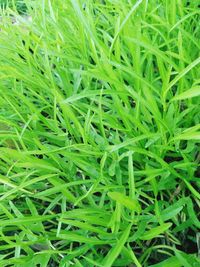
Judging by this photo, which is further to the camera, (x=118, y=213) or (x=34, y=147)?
(x=34, y=147)

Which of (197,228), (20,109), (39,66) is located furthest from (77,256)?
(39,66)

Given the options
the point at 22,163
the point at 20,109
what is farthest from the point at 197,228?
the point at 20,109

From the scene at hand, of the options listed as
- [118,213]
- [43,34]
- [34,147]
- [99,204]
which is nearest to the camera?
[118,213]

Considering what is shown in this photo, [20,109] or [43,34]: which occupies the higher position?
[43,34]

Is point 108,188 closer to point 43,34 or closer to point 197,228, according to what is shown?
point 197,228

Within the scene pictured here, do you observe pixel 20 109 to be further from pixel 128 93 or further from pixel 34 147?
pixel 128 93

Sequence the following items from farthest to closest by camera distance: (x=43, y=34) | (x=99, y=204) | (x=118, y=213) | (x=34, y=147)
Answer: (x=43, y=34) → (x=34, y=147) → (x=99, y=204) → (x=118, y=213)

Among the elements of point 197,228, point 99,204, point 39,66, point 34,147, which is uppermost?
point 39,66

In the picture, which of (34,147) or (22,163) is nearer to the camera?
(22,163)

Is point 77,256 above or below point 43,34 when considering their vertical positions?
below
